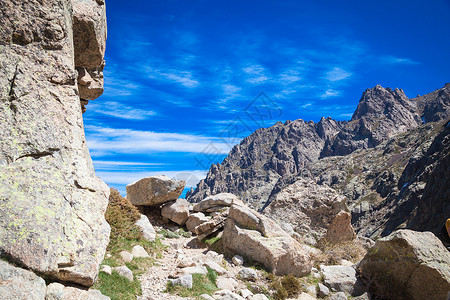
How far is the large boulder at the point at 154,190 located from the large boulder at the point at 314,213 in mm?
7114

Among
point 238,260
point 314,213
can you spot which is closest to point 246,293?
point 238,260

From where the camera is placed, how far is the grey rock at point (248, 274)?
13250 millimetres

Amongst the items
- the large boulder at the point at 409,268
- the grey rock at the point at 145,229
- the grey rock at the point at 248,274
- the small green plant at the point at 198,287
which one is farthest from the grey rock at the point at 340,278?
the grey rock at the point at 145,229

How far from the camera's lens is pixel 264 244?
14914 millimetres

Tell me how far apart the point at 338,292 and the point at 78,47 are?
52.4ft

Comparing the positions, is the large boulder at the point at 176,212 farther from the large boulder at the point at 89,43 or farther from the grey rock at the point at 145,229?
the large boulder at the point at 89,43

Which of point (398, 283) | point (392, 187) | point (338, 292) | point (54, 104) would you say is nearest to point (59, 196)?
point (54, 104)

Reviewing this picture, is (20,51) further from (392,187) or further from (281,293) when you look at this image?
(392,187)

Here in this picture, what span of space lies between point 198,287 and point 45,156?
7.20 meters

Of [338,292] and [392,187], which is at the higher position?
[392,187]

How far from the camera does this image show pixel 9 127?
7859 mm

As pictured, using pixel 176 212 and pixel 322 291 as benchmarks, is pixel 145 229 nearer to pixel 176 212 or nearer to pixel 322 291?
pixel 176 212

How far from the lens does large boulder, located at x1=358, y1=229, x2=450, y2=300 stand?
11.5 m

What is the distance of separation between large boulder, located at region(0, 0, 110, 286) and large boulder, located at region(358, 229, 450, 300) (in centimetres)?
1196
